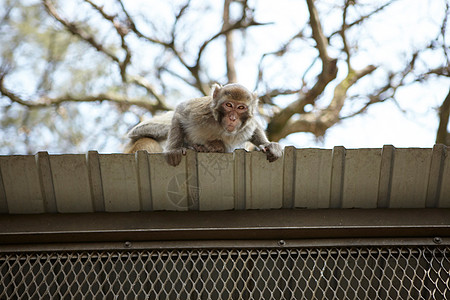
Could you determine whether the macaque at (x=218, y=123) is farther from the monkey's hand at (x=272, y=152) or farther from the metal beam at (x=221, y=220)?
the metal beam at (x=221, y=220)

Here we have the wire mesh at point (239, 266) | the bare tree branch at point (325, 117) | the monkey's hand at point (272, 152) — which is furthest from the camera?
the bare tree branch at point (325, 117)

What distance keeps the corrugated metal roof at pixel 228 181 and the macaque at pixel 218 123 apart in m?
1.17

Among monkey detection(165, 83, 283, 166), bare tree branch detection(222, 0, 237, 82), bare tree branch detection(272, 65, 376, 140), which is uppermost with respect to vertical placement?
bare tree branch detection(222, 0, 237, 82)

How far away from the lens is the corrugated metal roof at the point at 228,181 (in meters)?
2.98

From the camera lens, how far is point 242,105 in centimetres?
436

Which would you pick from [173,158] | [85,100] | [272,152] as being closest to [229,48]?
[85,100]

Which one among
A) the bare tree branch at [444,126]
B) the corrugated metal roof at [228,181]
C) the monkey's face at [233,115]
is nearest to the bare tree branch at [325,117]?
the bare tree branch at [444,126]

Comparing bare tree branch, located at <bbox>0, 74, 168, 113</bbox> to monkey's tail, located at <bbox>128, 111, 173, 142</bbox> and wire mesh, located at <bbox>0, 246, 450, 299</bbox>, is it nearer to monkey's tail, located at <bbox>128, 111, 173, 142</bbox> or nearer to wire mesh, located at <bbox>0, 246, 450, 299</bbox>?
monkey's tail, located at <bbox>128, 111, 173, 142</bbox>

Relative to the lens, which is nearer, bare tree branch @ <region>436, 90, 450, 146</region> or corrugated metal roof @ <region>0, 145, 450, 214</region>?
corrugated metal roof @ <region>0, 145, 450, 214</region>

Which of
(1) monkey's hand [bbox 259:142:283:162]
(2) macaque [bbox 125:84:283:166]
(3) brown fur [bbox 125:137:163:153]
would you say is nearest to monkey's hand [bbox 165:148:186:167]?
(1) monkey's hand [bbox 259:142:283:162]

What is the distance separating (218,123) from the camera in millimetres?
4367

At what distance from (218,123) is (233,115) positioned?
185 millimetres

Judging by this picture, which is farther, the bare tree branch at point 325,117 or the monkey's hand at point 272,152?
the bare tree branch at point 325,117

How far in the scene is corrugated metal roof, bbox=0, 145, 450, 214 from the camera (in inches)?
A: 117
